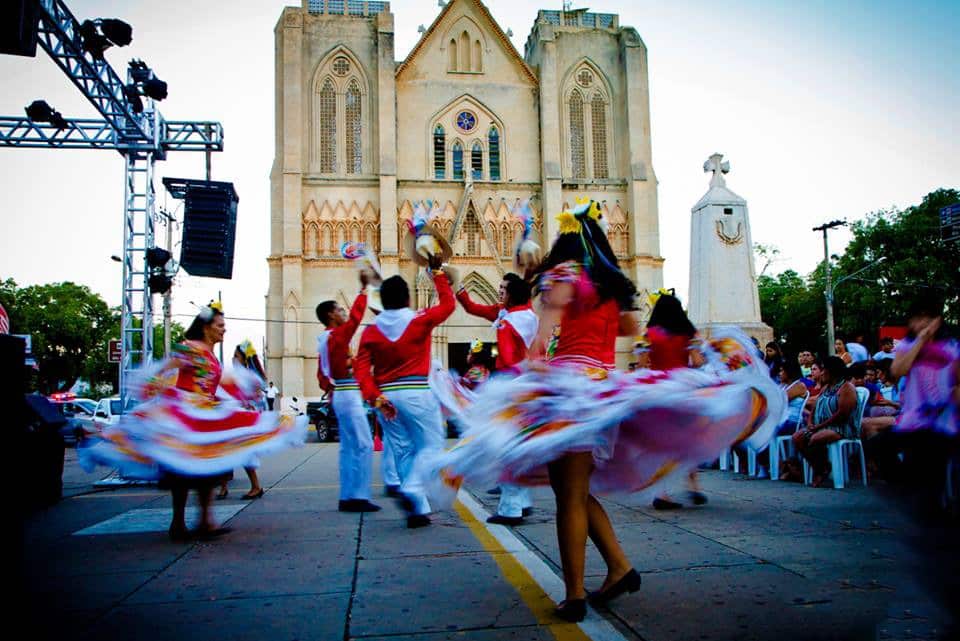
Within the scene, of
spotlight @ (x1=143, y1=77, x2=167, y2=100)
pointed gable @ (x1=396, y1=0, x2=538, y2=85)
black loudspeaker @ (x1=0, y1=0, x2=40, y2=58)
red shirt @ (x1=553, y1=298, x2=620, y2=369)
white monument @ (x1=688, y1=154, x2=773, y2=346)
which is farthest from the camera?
pointed gable @ (x1=396, y1=0, x2=538, y2=85)

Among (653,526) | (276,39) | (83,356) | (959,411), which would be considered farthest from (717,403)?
(83,356)

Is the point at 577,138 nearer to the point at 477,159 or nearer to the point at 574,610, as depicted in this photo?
the point at 477,159

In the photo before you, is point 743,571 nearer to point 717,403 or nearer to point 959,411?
point 717,403

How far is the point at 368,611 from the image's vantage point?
407 cm

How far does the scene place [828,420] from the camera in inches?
358

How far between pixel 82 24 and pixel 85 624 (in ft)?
43.2

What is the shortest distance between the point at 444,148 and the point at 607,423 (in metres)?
38.2

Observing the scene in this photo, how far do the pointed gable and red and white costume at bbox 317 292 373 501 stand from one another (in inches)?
1389

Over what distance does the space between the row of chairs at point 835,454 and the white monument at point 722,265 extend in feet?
27.0

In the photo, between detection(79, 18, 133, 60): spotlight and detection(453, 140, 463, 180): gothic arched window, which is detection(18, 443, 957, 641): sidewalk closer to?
detection(79, 18, 133, 60): spotlight

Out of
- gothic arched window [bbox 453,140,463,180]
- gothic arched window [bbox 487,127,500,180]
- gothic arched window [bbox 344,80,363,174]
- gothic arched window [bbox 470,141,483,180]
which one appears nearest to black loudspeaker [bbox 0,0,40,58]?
gothic arched window [bbox 344,80,363,174]

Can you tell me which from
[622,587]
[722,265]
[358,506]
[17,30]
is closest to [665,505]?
[358,506]

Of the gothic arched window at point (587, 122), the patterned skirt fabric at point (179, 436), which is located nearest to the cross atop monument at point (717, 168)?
the patterned skirt fabric at point (179, 436)

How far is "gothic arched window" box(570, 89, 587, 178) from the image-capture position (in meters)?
41.3
